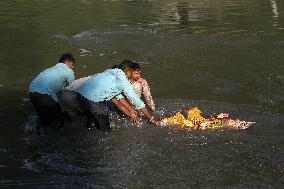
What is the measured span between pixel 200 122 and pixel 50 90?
9.49 ft

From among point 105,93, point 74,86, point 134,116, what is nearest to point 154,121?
point 134,116

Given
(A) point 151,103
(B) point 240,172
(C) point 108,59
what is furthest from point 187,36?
(B) point 240,172

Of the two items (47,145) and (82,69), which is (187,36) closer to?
(82,69)

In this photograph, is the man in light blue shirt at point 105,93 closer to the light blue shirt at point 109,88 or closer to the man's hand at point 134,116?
the light blue shirt at point 109,88

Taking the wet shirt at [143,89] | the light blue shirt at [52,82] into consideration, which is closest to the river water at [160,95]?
the wet shirt at [143,89]

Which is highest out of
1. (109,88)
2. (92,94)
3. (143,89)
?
(109,88)

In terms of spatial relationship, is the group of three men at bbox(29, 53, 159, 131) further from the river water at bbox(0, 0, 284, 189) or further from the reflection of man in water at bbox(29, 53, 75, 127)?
the river water at bbox(0, 0, 284, 189)

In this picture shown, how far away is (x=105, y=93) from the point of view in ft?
32.7

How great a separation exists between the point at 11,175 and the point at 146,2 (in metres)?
30.1

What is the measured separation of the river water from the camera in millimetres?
8359

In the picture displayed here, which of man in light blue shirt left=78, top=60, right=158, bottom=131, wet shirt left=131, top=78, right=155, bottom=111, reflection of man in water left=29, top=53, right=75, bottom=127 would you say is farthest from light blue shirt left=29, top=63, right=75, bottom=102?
wet shirt left=131, top=78, right=155, bottom=111

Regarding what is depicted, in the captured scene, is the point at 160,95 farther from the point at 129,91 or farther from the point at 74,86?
the point at 129,91

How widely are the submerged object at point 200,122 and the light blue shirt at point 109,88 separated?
85 cm

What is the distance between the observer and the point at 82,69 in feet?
55.7
